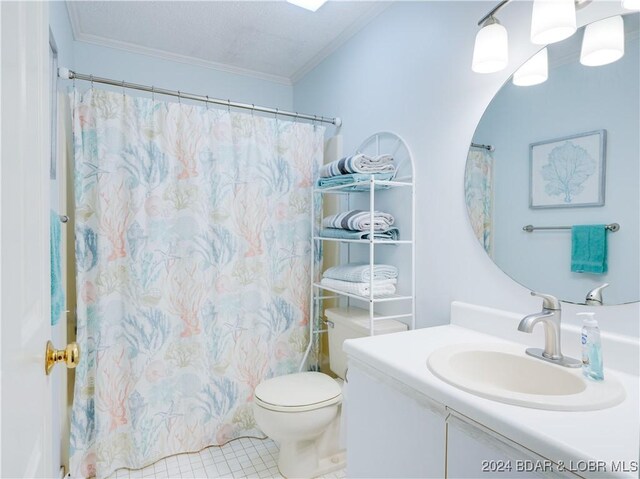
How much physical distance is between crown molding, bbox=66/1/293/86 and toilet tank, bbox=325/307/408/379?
1.87m

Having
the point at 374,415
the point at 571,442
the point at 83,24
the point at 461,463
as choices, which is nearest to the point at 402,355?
the point at 374,415

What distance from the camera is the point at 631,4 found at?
1013 mm

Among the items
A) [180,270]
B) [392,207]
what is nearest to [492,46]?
[392,207]

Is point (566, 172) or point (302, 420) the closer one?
point (566, 172)

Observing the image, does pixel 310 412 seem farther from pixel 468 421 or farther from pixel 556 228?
pixel 556 228

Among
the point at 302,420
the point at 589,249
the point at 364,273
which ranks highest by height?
the point at 589,249

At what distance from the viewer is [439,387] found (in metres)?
0.92

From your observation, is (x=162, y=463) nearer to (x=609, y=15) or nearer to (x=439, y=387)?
(x=439, y=387)

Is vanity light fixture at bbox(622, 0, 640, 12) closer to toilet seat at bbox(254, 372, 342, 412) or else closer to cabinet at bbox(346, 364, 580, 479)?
cabinet at bbox(346, 364, 580, 479)

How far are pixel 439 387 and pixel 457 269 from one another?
711mm

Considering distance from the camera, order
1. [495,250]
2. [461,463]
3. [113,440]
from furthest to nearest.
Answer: [113,440] → [495,250] → [461,463]

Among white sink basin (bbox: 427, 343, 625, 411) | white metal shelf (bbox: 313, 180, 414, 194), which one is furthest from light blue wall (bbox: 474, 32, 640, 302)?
white metal shelf (bbox: 313, 180, 414, 194)

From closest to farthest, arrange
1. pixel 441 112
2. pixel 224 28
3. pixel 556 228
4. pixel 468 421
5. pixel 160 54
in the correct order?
pixel 468 421 < pixel 556 228 < pixel 441 112 < pixel 224 28 < pixel 160 54

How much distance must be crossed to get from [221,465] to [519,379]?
4.93 feet
